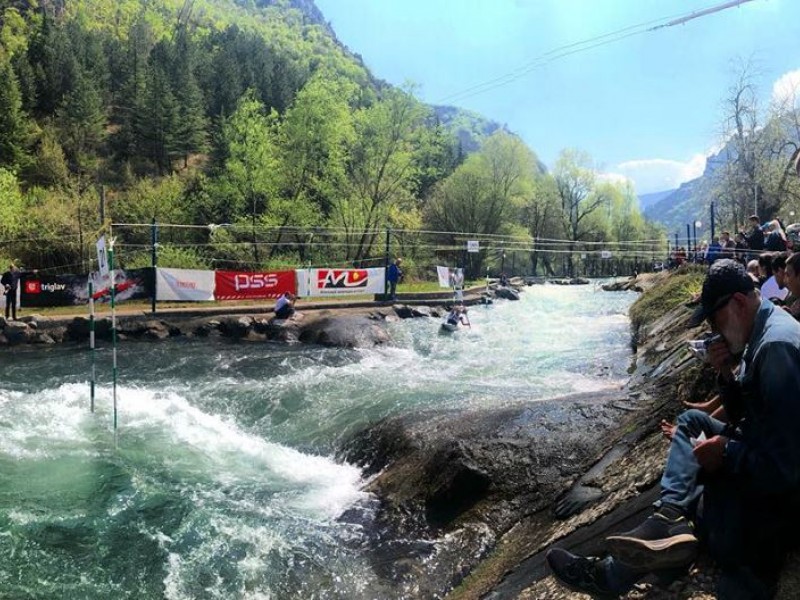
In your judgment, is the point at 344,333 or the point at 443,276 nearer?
the point at 344,333

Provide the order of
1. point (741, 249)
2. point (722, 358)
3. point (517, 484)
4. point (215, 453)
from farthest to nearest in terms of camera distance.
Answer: point (741, 249) → point (215, 453) → point (517, 484) → point (722, 358)

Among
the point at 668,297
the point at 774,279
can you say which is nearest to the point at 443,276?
the point at 668,297

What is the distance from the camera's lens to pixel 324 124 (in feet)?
124

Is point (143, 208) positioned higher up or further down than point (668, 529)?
higher up

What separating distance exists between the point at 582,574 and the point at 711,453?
1029mm

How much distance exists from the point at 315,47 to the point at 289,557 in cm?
19205

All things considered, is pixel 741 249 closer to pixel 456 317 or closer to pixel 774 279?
pixel 456 317

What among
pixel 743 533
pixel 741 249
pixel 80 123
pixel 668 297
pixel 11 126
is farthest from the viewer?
→ pixel 80 123

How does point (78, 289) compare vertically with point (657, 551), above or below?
above

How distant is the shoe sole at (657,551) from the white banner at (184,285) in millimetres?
20595

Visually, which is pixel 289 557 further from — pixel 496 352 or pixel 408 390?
pixel 496 352

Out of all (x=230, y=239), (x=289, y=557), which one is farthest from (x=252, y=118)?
(x=289, y=557)

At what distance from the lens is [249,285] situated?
2261 centimetres

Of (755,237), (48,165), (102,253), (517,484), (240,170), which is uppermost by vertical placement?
(48,165)
